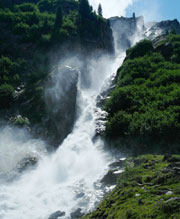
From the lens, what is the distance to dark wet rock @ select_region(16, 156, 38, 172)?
2645cm

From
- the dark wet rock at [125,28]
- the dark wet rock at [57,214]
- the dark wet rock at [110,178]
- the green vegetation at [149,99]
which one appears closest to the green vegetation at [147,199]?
the dark wet rock at [110,178]

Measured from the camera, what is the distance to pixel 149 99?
104 feet

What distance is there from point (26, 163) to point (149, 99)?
1594 cm

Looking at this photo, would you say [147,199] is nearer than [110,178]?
Yes


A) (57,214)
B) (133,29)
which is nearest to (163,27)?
(133,29)

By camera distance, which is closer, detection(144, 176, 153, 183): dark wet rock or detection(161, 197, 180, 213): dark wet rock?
detection(161, 197, 180, 213): dark wet rock

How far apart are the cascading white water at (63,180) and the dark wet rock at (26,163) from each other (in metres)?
0.56

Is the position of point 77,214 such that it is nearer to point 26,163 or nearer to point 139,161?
point 139,161

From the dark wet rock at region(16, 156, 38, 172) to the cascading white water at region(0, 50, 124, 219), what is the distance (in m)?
0.56

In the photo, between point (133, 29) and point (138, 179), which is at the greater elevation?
point (133, 29)

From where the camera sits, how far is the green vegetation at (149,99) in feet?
85.6

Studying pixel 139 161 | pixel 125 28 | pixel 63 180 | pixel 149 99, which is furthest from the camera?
pixel 125 28

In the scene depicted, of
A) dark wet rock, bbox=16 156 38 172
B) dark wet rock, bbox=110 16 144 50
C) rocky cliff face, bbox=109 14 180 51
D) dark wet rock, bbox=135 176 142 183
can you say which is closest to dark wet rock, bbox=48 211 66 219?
dark wet rock, bbox=135 176 142 183

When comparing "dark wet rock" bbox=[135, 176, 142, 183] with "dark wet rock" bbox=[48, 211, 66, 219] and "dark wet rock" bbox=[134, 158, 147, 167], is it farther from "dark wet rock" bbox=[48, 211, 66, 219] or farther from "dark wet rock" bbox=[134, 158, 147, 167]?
"dark wet rock" bbox=[48, 211, 66, 219]
